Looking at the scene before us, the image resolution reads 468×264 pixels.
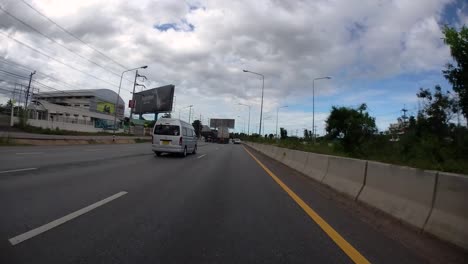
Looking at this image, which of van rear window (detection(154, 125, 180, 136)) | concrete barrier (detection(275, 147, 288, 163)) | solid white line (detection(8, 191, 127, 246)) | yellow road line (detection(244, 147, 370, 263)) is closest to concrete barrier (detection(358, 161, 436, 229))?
yellow road line (detection(244, 147, 370, 263))

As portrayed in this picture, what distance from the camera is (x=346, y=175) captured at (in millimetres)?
8711

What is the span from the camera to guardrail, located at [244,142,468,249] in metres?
4.57

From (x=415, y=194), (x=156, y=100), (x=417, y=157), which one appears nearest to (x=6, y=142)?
(x=417, y=157)

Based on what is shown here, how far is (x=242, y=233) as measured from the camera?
16.4 ft

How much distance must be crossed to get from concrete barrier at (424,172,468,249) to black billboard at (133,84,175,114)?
259 feet

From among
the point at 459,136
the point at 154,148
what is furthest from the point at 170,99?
the point at 459,136

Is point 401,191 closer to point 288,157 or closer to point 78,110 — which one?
point 288,157

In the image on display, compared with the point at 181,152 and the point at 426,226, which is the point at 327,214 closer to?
the point at 426,226

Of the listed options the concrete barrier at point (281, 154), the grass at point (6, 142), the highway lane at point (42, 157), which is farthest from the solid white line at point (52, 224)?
the grass at point (6, 142)

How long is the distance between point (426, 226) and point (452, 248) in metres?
0.63

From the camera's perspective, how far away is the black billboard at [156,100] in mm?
82188

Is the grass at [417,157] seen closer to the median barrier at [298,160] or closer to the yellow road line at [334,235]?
the median barrier at [298,160]

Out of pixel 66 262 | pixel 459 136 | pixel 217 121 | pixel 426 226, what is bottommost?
→ pixel 66 262

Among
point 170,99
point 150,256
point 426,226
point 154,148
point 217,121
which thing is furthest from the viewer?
point 217,121
